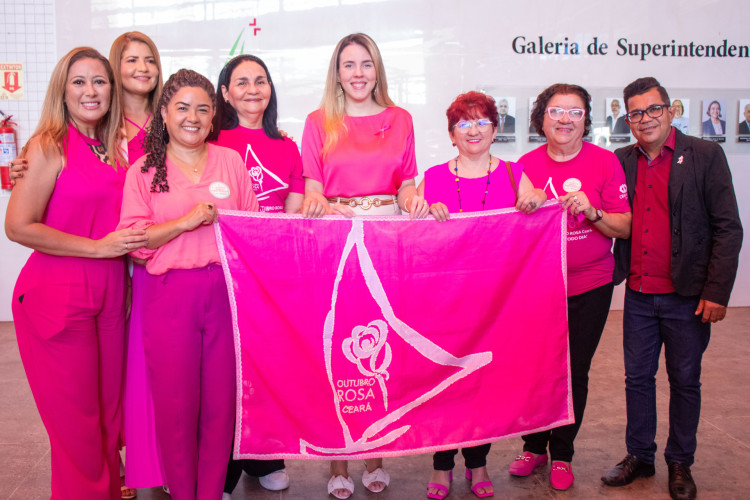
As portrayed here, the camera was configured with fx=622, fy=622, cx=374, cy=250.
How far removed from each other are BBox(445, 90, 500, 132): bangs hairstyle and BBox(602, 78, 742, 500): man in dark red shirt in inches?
27.6

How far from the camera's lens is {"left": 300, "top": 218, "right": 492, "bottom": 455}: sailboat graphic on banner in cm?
252

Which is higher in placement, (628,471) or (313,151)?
(313,151)

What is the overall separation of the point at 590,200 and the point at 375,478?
5.32 ft

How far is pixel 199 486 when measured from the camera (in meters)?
2.46

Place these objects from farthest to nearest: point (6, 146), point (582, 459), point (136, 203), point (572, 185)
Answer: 1. point (6, 146)
2. point (582, 459)
3. point (572, 185)
4. point (136, 203)

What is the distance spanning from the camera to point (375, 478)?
2.94 metres

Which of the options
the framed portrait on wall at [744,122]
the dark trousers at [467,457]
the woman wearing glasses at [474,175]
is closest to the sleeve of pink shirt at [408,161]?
the woman wearing glasses at [474,175]

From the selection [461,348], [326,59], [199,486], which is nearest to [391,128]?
[461,348]

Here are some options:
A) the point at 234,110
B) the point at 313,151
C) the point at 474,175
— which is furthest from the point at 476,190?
the point at 234,110

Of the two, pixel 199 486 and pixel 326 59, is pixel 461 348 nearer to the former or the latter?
pixel 199 486

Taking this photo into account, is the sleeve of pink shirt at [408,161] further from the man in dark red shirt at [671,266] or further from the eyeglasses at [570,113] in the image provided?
the man in dark red shirt at [671,266]

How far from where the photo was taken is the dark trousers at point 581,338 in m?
2.81

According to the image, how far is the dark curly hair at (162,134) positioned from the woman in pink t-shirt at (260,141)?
42 centimetres

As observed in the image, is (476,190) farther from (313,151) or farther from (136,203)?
(136,203)
